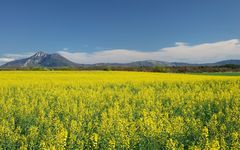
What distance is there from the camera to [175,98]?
1672 cm

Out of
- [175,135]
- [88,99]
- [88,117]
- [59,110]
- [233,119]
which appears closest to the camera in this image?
[175,135]

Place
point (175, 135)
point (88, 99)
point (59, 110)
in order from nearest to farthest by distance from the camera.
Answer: point (175, 135)
point (59, 110)
point (88, 99)

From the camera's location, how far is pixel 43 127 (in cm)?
1070

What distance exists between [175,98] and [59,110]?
6.40 metres

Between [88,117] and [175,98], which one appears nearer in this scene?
[88,117]

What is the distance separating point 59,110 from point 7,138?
15.7 ft

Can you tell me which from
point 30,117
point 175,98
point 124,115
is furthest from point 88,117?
point 175,98

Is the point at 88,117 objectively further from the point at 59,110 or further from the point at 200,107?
the point at 200,107

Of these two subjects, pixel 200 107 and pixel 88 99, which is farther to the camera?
pixel 88 99

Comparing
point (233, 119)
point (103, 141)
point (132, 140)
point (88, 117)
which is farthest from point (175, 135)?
point (88, 117)

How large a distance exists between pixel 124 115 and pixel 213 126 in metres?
3.75

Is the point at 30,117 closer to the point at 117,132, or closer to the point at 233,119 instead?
the point at 117,132

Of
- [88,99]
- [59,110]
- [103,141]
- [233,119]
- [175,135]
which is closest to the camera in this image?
[103,141]

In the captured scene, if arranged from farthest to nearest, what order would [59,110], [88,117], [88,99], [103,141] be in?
1. [88,99]
2. [59,110]
3. [88,117]
4. [103,141]
